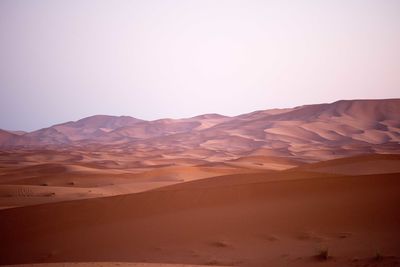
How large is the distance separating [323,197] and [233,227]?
118 inches

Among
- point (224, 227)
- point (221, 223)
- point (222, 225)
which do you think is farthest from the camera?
point (221, 223)

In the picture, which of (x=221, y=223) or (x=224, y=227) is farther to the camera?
(x=221, y=223)

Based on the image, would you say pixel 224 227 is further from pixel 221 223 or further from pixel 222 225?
pixel 221 223

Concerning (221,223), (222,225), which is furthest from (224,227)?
(221,223)

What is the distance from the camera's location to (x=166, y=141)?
78812 millimetres

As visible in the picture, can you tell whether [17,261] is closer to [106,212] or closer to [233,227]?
[106,212]

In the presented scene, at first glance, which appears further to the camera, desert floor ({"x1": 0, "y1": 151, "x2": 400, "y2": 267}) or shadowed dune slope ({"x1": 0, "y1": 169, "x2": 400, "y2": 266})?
shadowed dune slope ({"x1": 0, "y1": 169, "x2": 400, "y2": 266})

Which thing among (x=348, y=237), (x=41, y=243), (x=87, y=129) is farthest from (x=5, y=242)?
(x=87, y=129)

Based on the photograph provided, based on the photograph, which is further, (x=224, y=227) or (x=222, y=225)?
(x=222, y=225)

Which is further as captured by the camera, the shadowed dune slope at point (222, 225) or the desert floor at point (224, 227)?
the shadowed dune slope at point (222, 225)

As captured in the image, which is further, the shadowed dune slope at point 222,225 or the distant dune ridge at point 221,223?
the shadowed dune slope at point 222,225

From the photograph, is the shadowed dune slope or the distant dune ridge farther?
the shadowed dune slope

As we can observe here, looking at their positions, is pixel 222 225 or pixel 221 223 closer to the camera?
pixel 222 225

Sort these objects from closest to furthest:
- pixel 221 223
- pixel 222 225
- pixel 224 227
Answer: pixel 224 227, pixel 222 225, pixel 221 223
